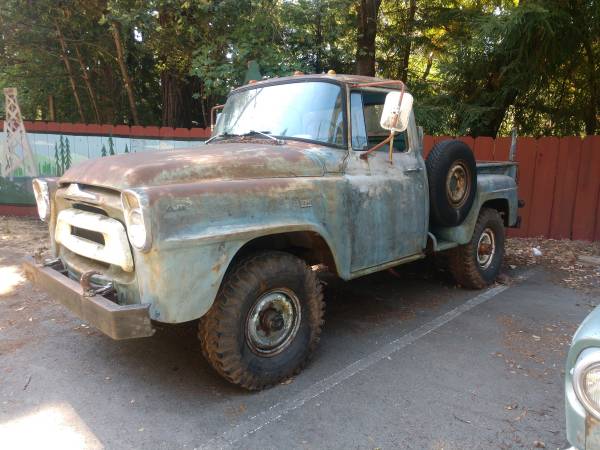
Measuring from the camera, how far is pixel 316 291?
3670 mm

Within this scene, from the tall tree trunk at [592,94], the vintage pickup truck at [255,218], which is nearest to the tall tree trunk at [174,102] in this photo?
the vintage pickup truck at [255,218]

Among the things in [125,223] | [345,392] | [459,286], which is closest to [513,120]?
[459,286]

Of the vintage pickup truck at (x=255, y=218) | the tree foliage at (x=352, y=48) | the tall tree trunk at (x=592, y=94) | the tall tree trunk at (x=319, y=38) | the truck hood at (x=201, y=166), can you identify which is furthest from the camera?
the tall tree trunk at (x=592, y=94)

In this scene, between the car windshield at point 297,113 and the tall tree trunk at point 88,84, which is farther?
the tall tree trunk at point 88,84

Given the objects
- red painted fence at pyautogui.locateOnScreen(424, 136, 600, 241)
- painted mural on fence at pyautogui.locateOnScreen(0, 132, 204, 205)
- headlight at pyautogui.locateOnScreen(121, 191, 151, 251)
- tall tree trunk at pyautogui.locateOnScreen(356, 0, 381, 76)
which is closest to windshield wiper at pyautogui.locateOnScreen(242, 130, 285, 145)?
headlight at pyautogui.locateOnScreen(121, 191, 151, 251)

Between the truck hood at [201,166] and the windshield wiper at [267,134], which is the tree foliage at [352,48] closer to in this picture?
the windshield wiper at [267,134]

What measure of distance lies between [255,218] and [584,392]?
2078 millimetres

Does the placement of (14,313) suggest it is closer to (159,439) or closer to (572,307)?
(159,439)

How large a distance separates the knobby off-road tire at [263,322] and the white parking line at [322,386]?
233mm

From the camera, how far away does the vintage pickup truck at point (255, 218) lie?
9.49 ft

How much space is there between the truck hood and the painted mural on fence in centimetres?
611

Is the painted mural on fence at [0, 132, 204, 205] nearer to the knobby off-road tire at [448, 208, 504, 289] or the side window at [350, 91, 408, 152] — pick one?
the side window at [350, 91, 408, 152]

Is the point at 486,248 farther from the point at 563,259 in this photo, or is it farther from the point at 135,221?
the point at 135,221

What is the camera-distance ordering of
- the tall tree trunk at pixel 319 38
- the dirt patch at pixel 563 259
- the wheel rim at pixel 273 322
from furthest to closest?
the tall tree trunk at pixel 319 38 → the dirt patch at pixel 563 259 → the wheel rim at pixel 273 322
